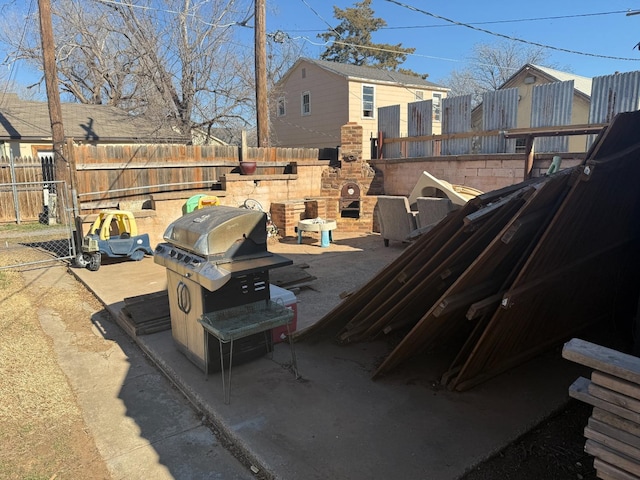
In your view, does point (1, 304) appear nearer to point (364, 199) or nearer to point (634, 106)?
point (364, 199)

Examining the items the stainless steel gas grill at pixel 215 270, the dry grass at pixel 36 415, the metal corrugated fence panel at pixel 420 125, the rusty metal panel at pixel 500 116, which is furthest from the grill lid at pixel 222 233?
the metal corrugated fence panel at pixel 420 125

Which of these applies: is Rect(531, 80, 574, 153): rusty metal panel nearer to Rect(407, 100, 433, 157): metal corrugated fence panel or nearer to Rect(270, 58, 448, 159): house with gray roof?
Rect(407, 100, 433, 157): metal corrugated fence panel

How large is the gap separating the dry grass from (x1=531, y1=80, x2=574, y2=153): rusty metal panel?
9.62 m

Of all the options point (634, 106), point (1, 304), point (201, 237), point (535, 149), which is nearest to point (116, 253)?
point (1, 304)

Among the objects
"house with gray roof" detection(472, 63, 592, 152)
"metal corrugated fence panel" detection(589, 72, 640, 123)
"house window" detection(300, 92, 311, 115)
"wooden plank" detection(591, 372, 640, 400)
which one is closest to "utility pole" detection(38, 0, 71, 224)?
"house with gray roof" detection(472, 63, 592, 152)

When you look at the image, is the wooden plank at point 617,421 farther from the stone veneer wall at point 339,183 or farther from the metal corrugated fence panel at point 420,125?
the metal corrugated fence panel at point 420,125

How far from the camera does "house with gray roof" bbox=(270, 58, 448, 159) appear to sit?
2038 cm

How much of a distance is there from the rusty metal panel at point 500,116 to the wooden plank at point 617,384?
30.4 ft

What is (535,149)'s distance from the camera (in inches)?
381

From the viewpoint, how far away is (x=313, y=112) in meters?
22.0

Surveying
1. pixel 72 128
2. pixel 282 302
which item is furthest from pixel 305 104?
pixel 282 302

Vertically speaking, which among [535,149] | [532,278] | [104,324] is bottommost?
[104,324]

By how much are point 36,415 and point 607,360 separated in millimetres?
3712

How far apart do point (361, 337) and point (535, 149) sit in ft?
24.5
